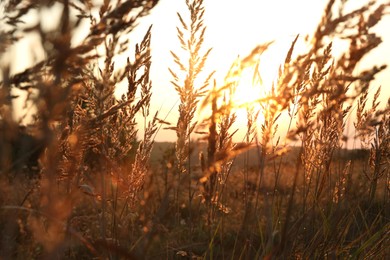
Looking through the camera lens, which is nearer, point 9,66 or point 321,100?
point 9,66

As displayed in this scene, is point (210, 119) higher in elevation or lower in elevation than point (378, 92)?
lower

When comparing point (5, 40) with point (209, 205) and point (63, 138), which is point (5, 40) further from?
point (209, 205)

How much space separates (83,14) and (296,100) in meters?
1.67

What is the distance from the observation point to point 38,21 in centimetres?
99

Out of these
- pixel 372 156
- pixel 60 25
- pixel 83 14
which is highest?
pixel 83 14

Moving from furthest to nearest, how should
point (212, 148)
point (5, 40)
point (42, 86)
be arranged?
point (212, 148) < point (5, 40) < point (42, 86)

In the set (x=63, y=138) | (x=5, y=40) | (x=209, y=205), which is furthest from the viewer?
(x=209, y=205)

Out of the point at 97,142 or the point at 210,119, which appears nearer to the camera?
the point at 210,119

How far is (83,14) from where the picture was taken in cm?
147

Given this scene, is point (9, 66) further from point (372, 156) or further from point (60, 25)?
point (372, 156)

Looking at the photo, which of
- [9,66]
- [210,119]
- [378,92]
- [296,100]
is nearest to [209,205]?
[296,100]

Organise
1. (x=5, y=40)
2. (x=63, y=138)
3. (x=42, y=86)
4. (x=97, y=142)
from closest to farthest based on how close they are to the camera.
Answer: (x=42, y=86), (x=5, y=40), (x=63, y=138), (x=97, y=142)

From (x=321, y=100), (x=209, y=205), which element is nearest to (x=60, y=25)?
(x=209, y=205)

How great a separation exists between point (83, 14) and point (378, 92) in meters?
3.41
